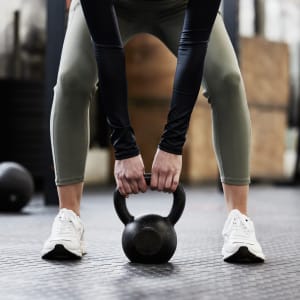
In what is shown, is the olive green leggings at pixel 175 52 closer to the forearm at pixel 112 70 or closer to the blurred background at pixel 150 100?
the forearm at pixel 112 70

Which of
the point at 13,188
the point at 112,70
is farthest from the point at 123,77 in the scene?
the point at 13,188

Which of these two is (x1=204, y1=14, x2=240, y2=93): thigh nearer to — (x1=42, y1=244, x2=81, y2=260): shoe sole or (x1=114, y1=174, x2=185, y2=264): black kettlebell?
(x1=114, y1=174, x2=185, y2=264): black kettlebell

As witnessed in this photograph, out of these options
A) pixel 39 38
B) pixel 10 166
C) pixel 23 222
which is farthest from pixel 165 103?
pixel 23 222

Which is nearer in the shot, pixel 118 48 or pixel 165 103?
pixel 118 48

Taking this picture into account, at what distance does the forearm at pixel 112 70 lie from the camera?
53.9 inches

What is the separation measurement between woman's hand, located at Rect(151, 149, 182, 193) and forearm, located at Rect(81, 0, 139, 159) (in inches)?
2.1

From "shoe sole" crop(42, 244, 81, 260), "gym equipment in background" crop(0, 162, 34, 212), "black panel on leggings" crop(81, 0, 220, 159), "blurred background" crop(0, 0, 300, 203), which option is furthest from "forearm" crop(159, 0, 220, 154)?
"blurred background" crop(0, 0, 300, 203)

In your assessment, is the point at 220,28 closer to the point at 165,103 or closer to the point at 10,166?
the point at 10,166

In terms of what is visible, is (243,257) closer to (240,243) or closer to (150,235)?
(240,243)

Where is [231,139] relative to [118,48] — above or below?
below

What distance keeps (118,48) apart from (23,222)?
1.24 m

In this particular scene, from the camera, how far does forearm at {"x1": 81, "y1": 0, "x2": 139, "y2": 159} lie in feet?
4.49

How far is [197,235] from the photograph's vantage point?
2074 mm

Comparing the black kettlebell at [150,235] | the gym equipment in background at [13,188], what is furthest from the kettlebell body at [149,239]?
the gym equipment in background at [13,188]
